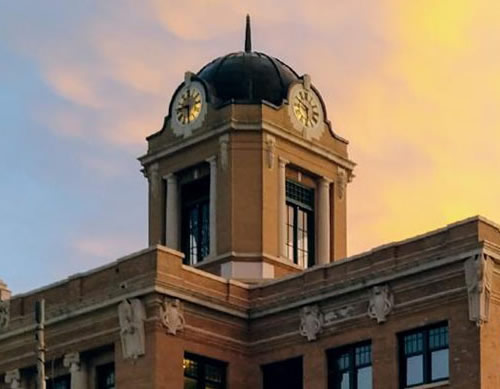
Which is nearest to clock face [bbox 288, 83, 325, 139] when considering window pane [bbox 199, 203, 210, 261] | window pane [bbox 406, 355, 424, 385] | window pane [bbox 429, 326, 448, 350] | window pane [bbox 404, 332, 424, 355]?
window pane [bbox 199, 203, 210, 261]

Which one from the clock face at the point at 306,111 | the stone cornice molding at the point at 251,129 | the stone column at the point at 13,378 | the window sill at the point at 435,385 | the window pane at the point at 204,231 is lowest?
the window sill at the point at 435,385

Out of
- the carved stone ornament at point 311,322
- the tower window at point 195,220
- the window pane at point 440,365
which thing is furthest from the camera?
the tower window at point 195,220

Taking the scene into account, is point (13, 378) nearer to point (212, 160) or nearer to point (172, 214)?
point (172, 214)

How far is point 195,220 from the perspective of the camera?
236ft

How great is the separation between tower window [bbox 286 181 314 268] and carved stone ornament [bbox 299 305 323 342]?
937cm

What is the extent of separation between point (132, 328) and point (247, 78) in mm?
16526

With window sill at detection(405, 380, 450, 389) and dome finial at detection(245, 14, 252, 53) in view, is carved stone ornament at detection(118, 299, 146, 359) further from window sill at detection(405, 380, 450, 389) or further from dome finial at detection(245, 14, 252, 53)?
dome finial at detection(245, 14, 252, 53)

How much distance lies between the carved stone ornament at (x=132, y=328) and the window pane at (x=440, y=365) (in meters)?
10.5

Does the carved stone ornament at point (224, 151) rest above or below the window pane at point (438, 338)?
above

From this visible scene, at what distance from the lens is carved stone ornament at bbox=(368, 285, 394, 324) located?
58.3 m

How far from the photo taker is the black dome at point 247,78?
72062 mm

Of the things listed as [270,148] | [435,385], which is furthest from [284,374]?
[270,148]

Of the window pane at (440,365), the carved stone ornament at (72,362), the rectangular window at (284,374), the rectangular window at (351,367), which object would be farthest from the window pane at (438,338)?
the carved stone ornament at (72,362)

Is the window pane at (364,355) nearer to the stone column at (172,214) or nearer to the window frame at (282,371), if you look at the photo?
the window frame at (282,371)
